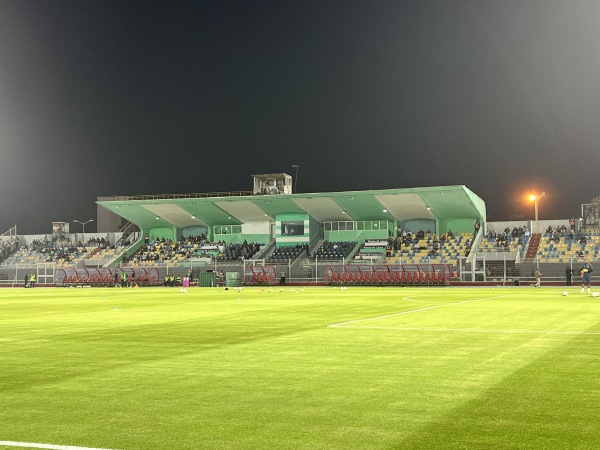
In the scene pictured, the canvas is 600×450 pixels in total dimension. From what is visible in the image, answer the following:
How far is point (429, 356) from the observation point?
35.2 feet

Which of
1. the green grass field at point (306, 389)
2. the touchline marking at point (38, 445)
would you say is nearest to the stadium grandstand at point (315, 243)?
the green grass field at point (306, 389)

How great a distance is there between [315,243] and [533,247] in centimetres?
2575

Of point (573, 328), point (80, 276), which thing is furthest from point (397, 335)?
point (80, 276)

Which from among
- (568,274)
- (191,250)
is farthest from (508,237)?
(191,250)

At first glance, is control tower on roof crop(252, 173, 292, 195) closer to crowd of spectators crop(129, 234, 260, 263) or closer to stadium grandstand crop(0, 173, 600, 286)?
stadium grandstand crop(0, 173, 600, 286)

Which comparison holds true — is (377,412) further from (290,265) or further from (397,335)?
(290,265)

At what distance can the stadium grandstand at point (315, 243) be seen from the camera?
6550 centimetres

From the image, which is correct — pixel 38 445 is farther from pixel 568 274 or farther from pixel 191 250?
pixel 191 250

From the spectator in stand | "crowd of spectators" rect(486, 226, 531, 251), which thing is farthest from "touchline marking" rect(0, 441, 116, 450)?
"crowd of spectators" rect(486, 226, 531, 251)

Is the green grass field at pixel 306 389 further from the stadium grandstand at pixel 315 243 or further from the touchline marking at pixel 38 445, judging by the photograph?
the stadium grandstand at pixel 315 243

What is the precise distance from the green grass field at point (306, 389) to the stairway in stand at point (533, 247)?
5579cm

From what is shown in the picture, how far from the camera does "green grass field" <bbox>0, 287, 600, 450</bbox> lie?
5805 mm

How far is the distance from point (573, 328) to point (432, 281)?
46709mm

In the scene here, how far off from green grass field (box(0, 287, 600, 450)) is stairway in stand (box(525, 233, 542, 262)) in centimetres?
5579
